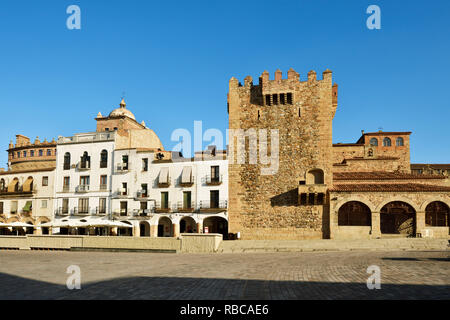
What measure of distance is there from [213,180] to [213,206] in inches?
108

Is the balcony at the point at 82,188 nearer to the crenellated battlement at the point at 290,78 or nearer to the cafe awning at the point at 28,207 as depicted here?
the cafe awning at the point at 28,207

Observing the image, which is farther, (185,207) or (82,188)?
(82,188)

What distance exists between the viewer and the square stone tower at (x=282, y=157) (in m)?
30.7

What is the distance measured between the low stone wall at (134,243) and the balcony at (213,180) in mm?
11431

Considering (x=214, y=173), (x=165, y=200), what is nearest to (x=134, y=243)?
(x=165, y=200)

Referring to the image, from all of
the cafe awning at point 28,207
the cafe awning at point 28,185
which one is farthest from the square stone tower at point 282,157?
the cafe awning at point 28,185

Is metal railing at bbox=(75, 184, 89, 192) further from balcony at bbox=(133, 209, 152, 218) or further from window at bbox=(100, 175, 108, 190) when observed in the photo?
balcony at bbox=(133, 209, 152, 218)

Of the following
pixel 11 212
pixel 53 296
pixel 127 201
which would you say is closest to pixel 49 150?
pixel 11 212

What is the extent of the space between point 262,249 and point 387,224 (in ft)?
48.7

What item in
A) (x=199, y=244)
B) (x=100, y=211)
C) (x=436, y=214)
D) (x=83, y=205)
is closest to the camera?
(x=199, y=244)

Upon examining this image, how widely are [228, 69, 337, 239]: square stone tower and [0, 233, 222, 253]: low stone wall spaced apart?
24.2 ft

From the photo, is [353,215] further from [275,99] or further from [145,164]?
[145,164]

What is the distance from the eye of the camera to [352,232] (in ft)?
94.6
